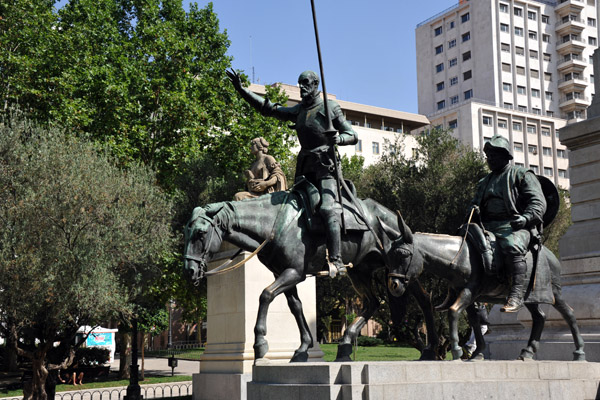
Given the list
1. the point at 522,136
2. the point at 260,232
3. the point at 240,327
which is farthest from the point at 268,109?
the point at 522,136

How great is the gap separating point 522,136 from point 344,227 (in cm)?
8825

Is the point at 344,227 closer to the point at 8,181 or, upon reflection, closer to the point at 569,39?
the point at 8,181

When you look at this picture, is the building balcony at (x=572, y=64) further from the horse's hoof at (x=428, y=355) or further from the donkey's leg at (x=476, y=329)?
the horse's hoof at (x=428, y=355)

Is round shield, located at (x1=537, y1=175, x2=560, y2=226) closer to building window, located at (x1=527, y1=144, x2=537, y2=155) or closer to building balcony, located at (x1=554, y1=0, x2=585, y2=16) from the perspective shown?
building window, located at (x1=527, y1=144, x2=537, y2=155)

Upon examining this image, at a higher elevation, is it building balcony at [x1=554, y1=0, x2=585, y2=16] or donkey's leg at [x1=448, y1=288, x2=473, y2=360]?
building balcony at [x1=554, y1=0, x2=585, y2=16]

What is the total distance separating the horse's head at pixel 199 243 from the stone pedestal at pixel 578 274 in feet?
23.9

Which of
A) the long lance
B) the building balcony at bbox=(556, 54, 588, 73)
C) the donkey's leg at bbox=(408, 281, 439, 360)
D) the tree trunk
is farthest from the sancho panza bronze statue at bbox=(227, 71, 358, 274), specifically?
the building balcony at bbox=(556, 54, 588, 73)

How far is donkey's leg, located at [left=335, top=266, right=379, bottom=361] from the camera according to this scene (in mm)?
8898

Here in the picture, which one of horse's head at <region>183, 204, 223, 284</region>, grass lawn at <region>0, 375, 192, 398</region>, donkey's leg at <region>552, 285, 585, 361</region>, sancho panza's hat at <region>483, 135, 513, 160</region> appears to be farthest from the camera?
grass lawn at <region>0, 375, 192, 398</region>

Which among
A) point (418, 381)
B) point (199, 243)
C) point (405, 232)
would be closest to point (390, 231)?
point (405, 232)

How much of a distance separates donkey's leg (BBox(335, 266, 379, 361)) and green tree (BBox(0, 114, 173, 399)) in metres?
13.8

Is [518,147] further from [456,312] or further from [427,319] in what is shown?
[456,312]

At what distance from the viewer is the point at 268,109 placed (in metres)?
9.95

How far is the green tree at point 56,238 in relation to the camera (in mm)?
21125
